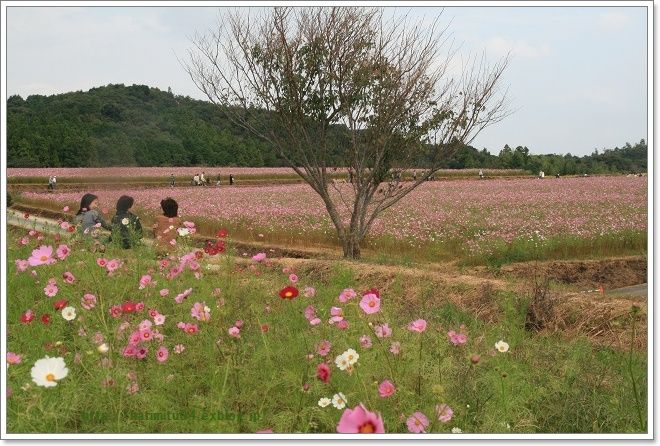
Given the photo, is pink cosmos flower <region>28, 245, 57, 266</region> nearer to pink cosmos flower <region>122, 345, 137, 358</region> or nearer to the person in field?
pink cosmos flower <region>122, 345, 137, 358</region>

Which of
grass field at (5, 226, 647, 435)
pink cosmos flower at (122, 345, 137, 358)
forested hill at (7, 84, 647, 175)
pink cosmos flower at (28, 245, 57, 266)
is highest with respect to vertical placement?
forested hill at (7, 84, 647, 175)

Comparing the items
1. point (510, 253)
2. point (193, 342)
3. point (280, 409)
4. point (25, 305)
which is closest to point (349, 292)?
point (280, 409)

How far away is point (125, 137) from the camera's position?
477cm

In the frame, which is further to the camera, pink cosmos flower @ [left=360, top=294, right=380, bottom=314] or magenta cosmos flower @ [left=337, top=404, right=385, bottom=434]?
pink cosmos flower @ [left=360, top=294, right=380, bottom=314]

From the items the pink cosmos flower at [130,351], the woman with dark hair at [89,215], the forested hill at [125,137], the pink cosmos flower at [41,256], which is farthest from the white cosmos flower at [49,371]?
the woman with dark hair at [89,215]

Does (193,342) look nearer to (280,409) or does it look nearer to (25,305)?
(280,409)

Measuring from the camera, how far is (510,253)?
8.34 meters

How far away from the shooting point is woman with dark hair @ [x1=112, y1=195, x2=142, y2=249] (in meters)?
4.67

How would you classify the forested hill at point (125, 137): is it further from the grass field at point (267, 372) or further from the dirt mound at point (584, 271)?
the dirt mound at point (584, 271)

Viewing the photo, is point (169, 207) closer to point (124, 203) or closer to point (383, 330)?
point (124, 203)

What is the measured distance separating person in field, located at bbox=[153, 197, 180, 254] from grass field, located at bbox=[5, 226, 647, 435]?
0.69ft

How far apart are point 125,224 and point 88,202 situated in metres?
0.58

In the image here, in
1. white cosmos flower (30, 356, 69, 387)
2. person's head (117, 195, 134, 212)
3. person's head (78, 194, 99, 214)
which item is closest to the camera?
white cosmos flower (30, 356, 69, 387)

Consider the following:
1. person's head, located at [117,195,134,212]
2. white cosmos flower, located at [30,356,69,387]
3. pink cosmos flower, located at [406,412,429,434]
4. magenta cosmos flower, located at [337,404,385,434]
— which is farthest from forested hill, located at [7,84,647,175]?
magenta cosmos flower, located at [337,404,385,434]
